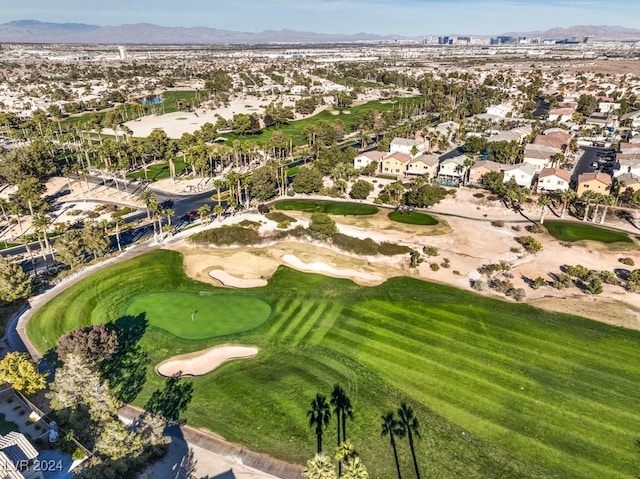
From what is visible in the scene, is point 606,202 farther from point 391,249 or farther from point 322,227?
point 322,227

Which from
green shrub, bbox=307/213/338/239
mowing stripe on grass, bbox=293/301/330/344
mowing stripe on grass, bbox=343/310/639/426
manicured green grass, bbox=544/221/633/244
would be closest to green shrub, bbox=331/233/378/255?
green shrub, bbox=307/213/338/239

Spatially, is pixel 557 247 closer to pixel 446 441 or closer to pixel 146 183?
pixel 446 441

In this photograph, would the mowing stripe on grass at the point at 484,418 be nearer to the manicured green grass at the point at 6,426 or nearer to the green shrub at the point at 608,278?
the green shrub at the point at 608,278


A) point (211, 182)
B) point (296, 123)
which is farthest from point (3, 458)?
point (296, 123)

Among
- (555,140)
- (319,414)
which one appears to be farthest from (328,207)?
(555,140)

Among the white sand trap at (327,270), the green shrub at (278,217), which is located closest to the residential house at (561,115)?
the green shrub at (278,217)
